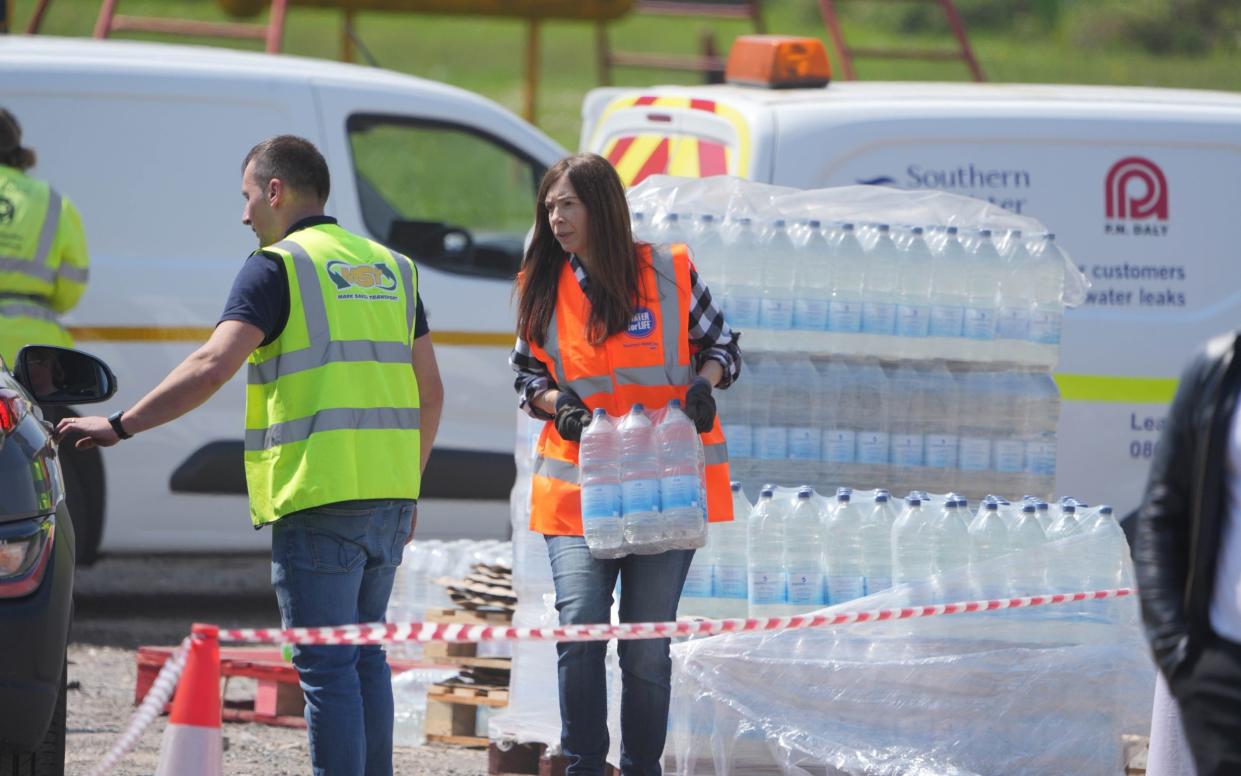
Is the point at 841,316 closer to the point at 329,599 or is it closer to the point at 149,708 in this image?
the point at 329,599

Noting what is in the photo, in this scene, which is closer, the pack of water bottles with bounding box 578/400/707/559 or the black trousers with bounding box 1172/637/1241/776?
the black trousers with bounding box 1172/637/1241/776

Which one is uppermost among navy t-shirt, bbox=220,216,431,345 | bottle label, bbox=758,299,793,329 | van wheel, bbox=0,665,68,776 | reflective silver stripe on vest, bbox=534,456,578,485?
bottle label, bbox=758,299,793,329

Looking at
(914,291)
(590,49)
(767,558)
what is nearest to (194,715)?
(767,558)

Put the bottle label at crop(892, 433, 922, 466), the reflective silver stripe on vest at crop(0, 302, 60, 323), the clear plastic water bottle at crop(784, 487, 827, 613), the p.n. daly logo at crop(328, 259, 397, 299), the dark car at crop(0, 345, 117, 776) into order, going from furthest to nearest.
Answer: the reflective silver stripe on vest at crop(0, 302, 60, 323) < the bottle label at crop(892, 433, 922, 466) < the clear plastic water bottle at crop(784, 487, 827, 613) < the p.n. daly logo at crop(328, 259, 397, 299) < the dark car at crop(0, 345, 117, 776)

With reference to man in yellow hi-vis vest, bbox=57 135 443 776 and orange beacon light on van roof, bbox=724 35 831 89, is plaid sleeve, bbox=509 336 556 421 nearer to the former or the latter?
man in yellow hi-vis vest, bbox=57 135 443 776

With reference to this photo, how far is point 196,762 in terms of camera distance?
12.8 feet

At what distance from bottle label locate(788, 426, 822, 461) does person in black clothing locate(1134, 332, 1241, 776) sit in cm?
259

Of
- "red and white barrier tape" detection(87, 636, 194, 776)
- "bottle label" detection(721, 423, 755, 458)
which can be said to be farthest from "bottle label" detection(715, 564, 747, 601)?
"red and white barrier tape" detection(87, 636, 194, 776)

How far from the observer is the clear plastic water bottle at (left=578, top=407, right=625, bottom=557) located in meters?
4.78

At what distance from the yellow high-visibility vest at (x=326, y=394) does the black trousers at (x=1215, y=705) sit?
6.90ft

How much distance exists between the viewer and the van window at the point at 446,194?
8.38 meters

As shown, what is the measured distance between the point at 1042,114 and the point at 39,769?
439 centimetres

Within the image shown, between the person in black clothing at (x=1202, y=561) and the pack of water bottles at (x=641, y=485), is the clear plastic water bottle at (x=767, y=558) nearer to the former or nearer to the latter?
the pack of water bottles at (x=641, y=485)

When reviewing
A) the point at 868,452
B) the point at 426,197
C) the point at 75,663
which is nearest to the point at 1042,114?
the point at 868,452
